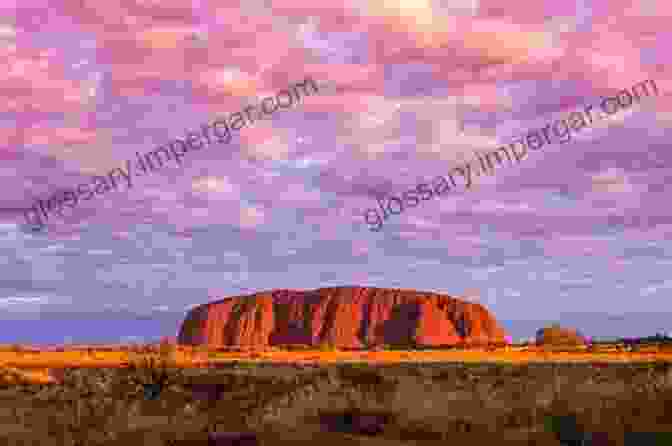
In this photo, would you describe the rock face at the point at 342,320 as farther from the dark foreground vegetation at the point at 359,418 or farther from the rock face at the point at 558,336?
the dark foreground vegetation at the point at 359,418

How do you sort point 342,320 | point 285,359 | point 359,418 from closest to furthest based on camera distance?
point 359,418
point 285,359
point 342,320

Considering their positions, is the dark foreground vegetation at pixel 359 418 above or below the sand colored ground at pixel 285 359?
above

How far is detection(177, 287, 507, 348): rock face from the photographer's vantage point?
18150 cm

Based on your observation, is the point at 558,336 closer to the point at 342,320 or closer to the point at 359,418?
the point at 342,320

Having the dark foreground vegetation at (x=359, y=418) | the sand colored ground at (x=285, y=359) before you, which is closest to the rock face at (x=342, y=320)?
the sand colored ground at (x=285, y=359)

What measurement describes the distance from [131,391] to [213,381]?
2.51 metres

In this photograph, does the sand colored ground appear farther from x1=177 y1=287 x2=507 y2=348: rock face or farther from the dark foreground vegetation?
x1=177 y1=287 x2=507 y2=348: rock face

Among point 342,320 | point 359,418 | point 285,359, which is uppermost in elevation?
point 359,418

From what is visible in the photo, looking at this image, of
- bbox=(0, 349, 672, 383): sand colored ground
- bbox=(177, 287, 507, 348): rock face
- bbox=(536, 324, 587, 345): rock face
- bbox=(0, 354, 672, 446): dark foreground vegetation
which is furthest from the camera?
bbox=(177, 287, 507, 348): rock face

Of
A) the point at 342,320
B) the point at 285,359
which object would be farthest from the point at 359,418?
the point at 342,320

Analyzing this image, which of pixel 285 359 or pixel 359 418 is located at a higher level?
pixel 359 418

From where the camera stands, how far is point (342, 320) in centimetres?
18775

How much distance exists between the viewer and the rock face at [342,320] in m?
182

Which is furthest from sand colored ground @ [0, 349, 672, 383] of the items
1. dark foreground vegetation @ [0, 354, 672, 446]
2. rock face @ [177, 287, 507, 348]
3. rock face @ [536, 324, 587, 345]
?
rock face @ [177, 287, 507, 348]
